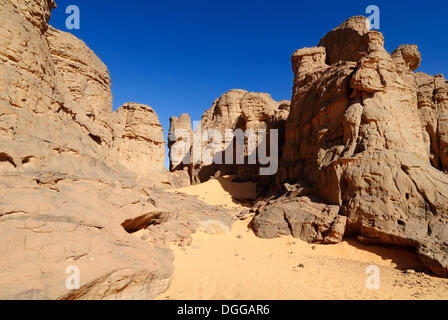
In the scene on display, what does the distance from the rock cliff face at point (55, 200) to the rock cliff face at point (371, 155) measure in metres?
7.44

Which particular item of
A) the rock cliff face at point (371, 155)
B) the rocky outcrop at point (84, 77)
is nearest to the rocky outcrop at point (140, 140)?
the rocky outcrop at point (84, 77)

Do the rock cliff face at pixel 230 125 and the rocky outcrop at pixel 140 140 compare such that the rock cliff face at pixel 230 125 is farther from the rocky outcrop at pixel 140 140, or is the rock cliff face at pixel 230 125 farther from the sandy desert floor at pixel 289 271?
the sandy desert floor at pixel 289 271

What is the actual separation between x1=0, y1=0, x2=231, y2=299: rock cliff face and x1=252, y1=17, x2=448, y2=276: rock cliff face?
24.4ft

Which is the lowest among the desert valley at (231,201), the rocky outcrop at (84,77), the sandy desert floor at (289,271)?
the sandy desert floor at (289,271)

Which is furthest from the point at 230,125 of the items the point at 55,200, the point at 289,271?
the point at 55,200

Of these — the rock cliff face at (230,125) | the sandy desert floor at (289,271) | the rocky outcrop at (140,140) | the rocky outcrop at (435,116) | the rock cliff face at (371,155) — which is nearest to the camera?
the sandy desert floor at (289,271)

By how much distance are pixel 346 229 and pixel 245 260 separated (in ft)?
16.7

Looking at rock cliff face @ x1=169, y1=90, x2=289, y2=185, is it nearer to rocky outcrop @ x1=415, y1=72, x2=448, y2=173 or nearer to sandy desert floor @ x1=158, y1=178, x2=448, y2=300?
rocky outcrop @ x1=415, y1=72, x2=448, y2=173

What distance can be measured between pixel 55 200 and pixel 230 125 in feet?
75.1

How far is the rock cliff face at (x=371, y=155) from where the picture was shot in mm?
8844

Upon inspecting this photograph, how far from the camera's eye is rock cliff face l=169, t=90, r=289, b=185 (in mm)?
22406

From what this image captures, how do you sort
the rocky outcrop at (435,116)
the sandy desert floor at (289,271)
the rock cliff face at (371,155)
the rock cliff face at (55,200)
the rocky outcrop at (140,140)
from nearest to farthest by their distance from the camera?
the rock cliff face at (55,200) → the sandy desert floor at (289,271) → the rock cliff face at (371,155) → the rocky outcrop at (435,116) → the rocky outcrop at (140,140)

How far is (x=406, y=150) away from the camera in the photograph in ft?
35.0

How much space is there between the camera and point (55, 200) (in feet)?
18.1
